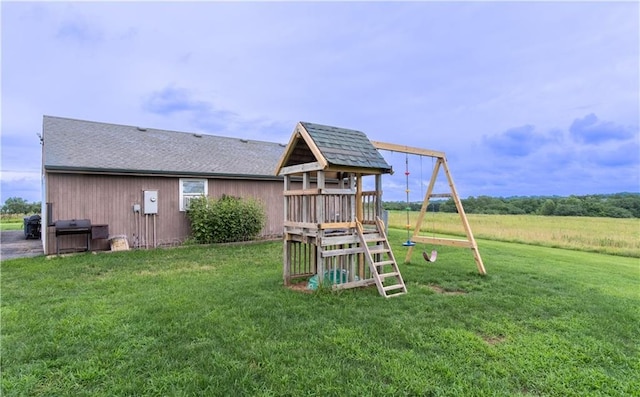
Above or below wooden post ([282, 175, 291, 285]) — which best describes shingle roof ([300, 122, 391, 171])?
above

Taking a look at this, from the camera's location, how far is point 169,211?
10648 millimetres

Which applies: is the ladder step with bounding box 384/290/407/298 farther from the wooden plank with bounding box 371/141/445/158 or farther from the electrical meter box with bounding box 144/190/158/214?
the electrical meter box with bounding box 144/190/158/214

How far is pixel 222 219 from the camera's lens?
10633 millimetres

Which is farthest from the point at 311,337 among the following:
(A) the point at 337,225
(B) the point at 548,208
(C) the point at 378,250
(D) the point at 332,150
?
(B) the point at 548,208

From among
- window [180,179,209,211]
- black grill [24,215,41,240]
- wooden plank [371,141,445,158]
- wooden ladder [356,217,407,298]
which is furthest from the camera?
black grill [24,215,41,240]

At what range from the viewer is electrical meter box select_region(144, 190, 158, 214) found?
33.0 ft

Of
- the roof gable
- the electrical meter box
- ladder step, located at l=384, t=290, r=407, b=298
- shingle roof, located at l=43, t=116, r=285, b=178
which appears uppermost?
shingle roof, located at l=43, t=116, r=285, b=178

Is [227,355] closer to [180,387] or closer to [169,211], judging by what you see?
[180,387]

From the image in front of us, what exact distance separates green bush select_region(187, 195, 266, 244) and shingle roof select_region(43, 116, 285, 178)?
112 cm

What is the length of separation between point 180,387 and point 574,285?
6854 millimetres

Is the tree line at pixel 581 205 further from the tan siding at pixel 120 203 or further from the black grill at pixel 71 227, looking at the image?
the black grill at pixel 71 227

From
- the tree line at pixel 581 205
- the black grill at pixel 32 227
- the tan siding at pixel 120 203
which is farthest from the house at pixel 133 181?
the tree line at pixel 581 205

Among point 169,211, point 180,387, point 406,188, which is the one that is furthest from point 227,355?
point 169,211

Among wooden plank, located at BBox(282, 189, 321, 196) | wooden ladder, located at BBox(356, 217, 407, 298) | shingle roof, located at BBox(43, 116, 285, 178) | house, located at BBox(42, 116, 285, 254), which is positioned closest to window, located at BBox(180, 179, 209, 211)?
house, located at BBox(42, 116, 285, 254)
